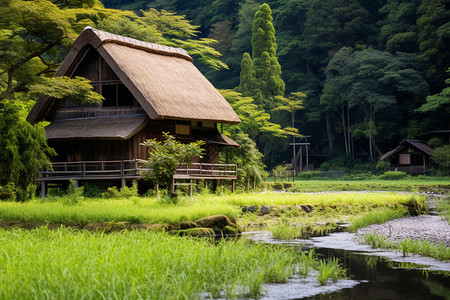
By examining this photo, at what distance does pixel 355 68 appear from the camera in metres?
53.2

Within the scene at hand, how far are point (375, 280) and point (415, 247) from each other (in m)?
2.78

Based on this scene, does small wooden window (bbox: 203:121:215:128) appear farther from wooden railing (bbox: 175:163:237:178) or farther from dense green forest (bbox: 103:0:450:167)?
dense green forest (bbox: 103:0:450:167)

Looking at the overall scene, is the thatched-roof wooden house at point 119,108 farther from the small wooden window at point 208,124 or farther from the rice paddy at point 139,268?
the rice paddy at point 139,268

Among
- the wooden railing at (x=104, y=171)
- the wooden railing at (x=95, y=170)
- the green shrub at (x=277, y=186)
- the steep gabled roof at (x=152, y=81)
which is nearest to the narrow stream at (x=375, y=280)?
the wooden railing at (x=104, y=171)

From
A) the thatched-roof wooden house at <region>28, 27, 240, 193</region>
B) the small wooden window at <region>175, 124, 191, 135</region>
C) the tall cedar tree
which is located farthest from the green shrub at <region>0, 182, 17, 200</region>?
the tall cedar tree

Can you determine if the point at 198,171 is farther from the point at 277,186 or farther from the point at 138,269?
the point at 138,269

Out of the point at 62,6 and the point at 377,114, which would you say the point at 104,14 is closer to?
the point at 62,6

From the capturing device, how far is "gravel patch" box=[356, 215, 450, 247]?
13351 mm

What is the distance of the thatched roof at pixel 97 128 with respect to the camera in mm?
21625

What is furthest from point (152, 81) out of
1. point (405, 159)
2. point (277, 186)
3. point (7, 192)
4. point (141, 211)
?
point (405, 159)

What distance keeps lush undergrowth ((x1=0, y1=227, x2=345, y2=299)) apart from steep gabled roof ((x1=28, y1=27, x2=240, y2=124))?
40.3 feet

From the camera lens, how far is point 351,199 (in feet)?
71.6

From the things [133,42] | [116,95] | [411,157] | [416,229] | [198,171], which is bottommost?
[416,229]

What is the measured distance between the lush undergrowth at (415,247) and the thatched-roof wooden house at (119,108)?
1130 cm
